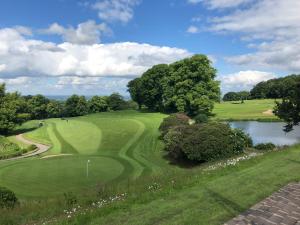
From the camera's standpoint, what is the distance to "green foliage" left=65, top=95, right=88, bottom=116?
4652 inches

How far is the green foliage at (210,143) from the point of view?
106 feet

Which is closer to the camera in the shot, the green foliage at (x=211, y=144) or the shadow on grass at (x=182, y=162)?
the green foliage at (x=211, y=144)

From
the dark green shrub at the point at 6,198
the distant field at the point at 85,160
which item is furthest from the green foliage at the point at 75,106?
the dark green shrub at the point at 6,198

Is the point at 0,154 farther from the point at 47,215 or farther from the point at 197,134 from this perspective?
the point at 47,215

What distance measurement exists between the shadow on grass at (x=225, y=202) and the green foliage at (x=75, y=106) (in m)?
110

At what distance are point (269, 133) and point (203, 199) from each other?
2021 inches

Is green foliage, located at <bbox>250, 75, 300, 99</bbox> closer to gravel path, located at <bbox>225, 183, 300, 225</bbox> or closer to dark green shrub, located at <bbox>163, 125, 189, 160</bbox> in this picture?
dark green shrub, located at <bbox>163, 125, 189, 160</bbox>

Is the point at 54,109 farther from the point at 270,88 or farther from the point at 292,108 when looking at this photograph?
the point at 292,108

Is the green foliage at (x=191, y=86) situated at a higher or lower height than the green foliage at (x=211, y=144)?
higher

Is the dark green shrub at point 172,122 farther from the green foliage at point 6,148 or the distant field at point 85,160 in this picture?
the green foliage at point 6,148

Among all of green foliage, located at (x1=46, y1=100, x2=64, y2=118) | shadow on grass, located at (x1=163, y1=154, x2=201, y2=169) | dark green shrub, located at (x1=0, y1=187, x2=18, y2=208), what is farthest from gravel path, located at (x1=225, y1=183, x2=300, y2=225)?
green foliage, located at (x1=46, y1=100, x2=64, y2=118)

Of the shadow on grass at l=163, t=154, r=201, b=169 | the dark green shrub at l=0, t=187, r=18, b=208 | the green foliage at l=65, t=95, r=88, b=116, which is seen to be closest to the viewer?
the dark green shrub at l=0, t=187, r=18, b=208

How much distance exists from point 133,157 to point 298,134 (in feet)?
96.5

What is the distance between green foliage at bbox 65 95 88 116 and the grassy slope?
10661 centimetres
